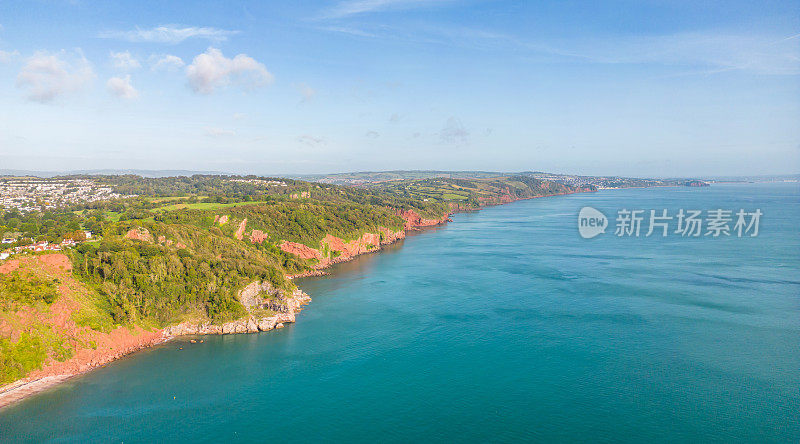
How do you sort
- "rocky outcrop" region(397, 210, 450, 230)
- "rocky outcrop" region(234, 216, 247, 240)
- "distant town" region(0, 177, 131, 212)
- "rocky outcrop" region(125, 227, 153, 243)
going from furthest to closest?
"rocky outcrop" region(397, 210, 450, 230)
"distant town" region(0, 177, 131, 212)
"rocky outcrop" region(234, 216, 247, 240)
"rocky outcrop" region(125, 227, 153, 243)

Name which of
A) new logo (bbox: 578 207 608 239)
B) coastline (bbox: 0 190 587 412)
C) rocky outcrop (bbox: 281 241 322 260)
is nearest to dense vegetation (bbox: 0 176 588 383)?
coastline (bbox: 0 190 587 412)

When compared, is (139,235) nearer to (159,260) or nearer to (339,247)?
(159,260)

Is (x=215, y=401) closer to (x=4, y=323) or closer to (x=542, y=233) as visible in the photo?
(x=4, y=323)

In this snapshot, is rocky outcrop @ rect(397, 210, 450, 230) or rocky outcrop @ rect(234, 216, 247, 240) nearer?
rocky outcrop @ rect(234, 216, 247, 240)

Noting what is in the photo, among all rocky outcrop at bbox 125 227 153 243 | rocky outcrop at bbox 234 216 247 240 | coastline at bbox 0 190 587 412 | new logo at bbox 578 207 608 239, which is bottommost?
coastline at bbox 0 190 587 412

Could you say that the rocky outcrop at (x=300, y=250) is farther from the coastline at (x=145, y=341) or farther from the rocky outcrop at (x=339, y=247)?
the coastline at (x=145, y=341)

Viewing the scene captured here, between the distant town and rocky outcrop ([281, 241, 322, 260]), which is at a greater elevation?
the distant town

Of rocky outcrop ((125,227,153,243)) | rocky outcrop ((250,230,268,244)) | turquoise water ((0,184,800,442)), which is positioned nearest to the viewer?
turquoise water ((0,184,800,442))

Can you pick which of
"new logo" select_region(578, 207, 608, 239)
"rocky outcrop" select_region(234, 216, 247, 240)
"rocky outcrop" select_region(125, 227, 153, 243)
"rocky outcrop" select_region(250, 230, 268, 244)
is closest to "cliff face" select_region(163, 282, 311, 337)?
"rocky outcrop" select_region(125, 227, 153, 243)

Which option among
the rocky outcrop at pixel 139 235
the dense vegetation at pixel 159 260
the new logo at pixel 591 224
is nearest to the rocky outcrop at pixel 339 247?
the dense vegetation at pixel 159 260

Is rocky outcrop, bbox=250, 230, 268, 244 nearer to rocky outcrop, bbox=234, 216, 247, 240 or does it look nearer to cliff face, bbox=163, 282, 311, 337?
rocky outcrop, bbox=234, 216, 247, 240
